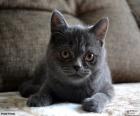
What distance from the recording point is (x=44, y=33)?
183cm

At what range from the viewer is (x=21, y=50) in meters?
1.75

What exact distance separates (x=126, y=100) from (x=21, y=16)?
0.74 metres

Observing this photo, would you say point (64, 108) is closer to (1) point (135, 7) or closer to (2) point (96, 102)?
(2) point (96, 102)

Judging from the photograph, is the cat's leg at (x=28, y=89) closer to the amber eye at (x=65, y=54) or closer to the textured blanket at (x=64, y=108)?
the textured blanket at (x=64, y=108)

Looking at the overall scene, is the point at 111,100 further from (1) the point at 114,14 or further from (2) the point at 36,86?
(1) the point at 114,14

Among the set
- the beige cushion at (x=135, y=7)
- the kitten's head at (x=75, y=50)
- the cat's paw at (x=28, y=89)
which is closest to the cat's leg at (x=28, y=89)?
the cat's paw at (x=28, y=89)

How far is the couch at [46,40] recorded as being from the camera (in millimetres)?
1712

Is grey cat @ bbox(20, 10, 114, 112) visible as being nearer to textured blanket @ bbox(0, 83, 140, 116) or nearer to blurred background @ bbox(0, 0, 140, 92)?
textured blanket @ bbox(0, 83, 140, 116)

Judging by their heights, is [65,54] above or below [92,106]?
above

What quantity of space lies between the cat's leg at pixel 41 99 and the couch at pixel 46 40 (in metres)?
0.05

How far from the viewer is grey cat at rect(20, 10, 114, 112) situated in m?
1.36

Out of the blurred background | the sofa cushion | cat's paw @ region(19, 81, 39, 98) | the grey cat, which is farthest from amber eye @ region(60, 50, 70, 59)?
the sofa cushion

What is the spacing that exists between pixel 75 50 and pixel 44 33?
512 mm

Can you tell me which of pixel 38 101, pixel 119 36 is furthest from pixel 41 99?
pixel 119 36
